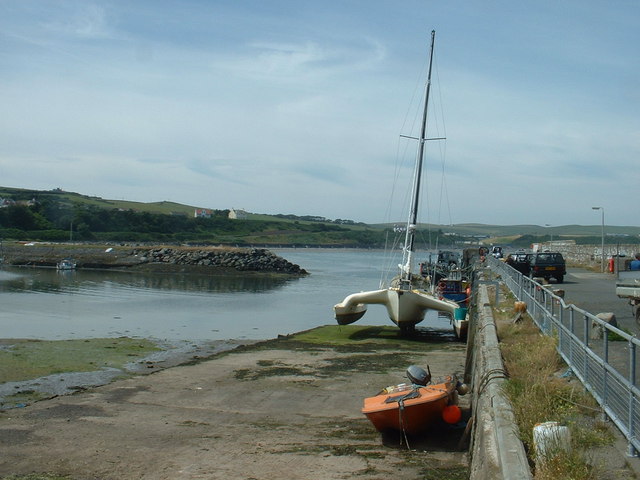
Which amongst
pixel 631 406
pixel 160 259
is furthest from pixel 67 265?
pixel 631 406

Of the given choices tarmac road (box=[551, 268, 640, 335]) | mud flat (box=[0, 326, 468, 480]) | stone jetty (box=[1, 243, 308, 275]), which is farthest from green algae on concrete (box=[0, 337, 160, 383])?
stone jetty (box=[1, 243, 308, 275])

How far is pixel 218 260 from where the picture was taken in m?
89.4

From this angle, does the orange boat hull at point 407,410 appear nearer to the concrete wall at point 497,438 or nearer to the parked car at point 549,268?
the concrete wall at point 497,438

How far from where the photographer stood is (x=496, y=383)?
9859 mm

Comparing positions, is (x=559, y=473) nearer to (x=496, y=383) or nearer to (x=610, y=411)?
(x=610, y=411)

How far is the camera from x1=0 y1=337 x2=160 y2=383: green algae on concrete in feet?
62.5

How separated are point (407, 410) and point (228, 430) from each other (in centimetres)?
340

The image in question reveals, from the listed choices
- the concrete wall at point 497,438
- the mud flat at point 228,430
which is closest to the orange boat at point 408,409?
the mud flat at point 228,430

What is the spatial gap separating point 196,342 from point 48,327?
847 cm

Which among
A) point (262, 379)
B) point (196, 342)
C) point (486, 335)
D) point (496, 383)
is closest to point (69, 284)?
point (196, 342)

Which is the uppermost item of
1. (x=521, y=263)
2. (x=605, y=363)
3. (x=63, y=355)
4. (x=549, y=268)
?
(x=605, y=363)

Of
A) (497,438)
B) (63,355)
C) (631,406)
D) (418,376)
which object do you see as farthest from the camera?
(63,355)

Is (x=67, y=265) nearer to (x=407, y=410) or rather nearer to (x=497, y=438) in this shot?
(x=407, y=410)

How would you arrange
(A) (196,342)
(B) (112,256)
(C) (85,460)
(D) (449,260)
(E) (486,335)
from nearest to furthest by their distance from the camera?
(C) (85,460) < (E) (486,335) < (A) (196,342) < (D) (449,260) < (B) (112,256)
